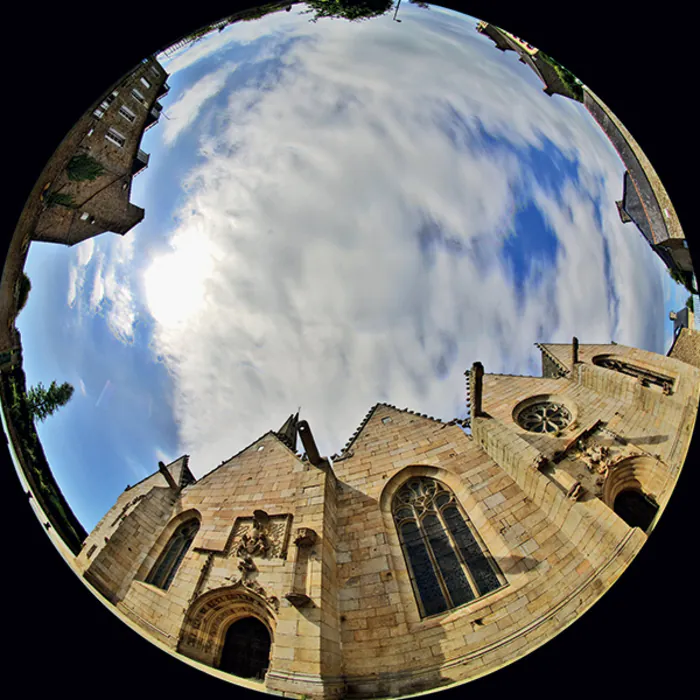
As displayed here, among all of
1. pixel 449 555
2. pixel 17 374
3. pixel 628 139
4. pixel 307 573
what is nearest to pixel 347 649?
pixel 307 573

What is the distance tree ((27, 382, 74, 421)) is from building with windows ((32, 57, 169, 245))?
8.14 feet

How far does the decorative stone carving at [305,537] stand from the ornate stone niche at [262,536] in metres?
0.90

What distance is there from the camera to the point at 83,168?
5609 mm

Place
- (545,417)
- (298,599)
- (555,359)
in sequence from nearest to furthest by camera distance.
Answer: (298,599)
(545,417)
(555,359)

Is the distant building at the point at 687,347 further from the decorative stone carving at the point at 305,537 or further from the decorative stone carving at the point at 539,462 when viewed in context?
the decorative stone carving at the point at 305,537

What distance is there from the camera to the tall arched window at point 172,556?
31.0ft

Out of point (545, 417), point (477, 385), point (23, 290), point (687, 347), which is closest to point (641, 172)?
point (687, 347)

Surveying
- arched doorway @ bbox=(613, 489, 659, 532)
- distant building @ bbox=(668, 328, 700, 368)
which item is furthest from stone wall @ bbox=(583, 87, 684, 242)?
arched doorway @ bbox=(613, 489, 659, 532)

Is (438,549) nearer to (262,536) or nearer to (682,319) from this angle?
(262,536)

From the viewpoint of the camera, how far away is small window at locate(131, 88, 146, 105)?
5.56 m

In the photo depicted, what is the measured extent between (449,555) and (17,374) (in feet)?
31.2

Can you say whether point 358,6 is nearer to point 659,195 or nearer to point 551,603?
point 659,195

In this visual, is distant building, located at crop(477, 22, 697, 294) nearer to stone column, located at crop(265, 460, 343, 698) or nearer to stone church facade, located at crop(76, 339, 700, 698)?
stone church facade, located at crop(76, 339, 700, 698)

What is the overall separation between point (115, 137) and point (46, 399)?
4861mm
